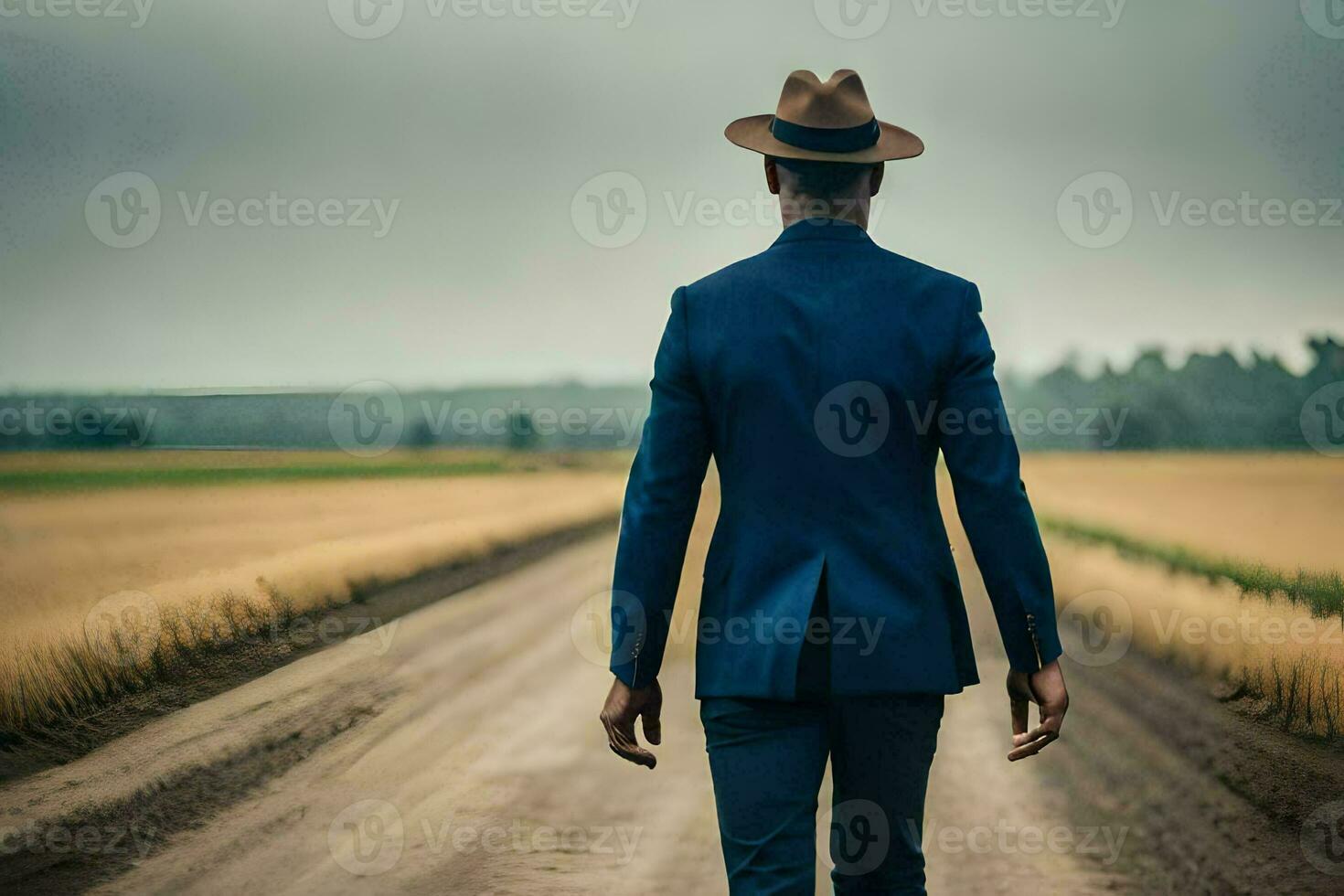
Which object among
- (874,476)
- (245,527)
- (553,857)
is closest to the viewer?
(874,476)

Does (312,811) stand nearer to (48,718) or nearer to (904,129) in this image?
(48,718)

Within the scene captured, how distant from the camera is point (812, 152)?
3.01 metres

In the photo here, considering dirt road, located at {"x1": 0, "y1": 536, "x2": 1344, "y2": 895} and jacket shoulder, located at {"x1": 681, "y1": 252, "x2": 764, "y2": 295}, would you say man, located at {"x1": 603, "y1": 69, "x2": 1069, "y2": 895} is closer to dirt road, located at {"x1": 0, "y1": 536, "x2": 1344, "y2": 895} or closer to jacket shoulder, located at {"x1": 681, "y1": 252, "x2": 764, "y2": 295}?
jacket shoulder, located at {"x1": 681, "y1": 252, "x2": 764, "y2": 295}

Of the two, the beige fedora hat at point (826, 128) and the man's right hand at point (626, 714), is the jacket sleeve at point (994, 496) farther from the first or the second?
the man's right hand at point (626, 714)

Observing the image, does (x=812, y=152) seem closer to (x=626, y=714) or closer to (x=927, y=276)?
(x=927, y=276)

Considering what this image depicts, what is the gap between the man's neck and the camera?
3010 millimetres

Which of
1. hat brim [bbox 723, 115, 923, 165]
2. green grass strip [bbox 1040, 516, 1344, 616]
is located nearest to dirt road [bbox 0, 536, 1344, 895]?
green grass strip [bbox 1040, 516, 1344, 616]

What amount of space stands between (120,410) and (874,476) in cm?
1061

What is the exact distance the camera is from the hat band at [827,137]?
301 centimetres

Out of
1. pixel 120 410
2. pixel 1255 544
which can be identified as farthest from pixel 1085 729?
pixel 120 410

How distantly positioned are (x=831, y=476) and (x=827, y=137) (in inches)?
31.7

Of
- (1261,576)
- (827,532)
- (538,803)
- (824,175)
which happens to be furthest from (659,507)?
(1261,576)

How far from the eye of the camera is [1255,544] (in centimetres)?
1044

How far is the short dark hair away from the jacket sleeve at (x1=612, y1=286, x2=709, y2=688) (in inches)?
14.8
